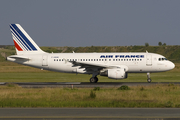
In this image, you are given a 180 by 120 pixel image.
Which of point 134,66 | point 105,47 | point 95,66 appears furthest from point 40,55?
point 105,47

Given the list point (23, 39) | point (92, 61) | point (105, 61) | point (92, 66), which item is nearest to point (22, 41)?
point (23, 39)

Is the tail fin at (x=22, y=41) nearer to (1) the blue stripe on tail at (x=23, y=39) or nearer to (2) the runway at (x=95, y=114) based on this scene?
(1) the blue stripe on tail at (x=23, y=39)

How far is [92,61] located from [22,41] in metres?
10.5

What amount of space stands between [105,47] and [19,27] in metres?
126

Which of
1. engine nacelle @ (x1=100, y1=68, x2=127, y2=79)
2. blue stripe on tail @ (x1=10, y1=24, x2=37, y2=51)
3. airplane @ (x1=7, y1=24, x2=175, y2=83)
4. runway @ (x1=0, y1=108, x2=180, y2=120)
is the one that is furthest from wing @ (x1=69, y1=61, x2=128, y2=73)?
runway @ (x1=0, y1=108, x2=180, y2=120)

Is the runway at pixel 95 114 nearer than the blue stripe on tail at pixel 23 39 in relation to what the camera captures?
Yes

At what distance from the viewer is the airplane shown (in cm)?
4044

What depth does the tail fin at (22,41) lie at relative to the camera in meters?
43.8

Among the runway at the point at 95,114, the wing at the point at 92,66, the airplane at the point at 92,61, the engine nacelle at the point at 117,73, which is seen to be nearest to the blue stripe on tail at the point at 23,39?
the airplane at the point at 92,61

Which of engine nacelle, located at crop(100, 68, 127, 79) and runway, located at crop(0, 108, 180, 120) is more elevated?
engine nacelle, located at crop(100, 68, 127, 79)

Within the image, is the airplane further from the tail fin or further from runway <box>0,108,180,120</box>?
runway <box>0,108,180,120</box>

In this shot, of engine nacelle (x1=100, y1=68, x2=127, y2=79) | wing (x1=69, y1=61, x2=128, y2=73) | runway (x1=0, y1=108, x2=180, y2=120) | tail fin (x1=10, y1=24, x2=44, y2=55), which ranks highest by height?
tail fin (x1=10, y1=24, x2=44, y2=55)

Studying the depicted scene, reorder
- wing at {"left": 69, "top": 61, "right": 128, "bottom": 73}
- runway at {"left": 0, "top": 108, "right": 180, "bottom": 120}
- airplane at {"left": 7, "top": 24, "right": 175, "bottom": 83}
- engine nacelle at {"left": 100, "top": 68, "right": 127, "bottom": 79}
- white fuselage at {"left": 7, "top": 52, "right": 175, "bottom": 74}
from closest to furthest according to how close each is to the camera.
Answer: runway at {"left": 0, "top": 108, "right": 180, "bottom": 120}, engine nacelle at {"left": 100, "top": 68, "right": 127, "bottom": 79}, wing at {"left": 69, "top": 61, "right": 128, "bottom": 73}, airplane at {"left": 7, "top": 24, "right": 175, "bottom": 83}, white fuselage at {"left": 7, "top": 52, "right": 175, "bottom": 74}

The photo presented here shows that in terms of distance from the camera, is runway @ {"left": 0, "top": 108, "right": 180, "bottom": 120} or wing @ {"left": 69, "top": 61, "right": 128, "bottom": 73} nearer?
runway @ {"left": 0, "top": 108, "right": 180, "bottom": 120}
